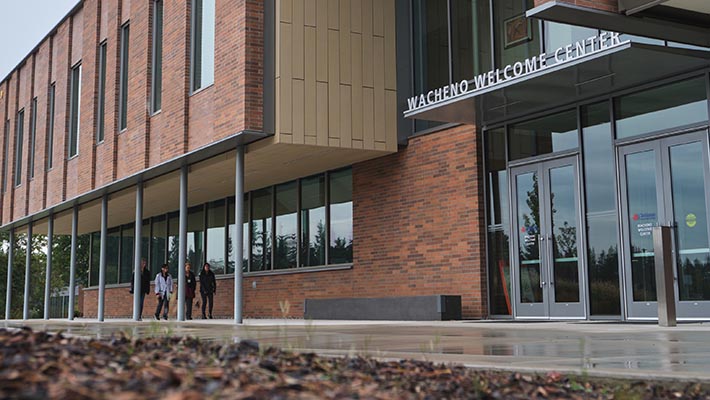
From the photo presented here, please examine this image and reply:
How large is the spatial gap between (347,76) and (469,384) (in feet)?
50.6

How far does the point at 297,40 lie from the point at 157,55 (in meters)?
6.70

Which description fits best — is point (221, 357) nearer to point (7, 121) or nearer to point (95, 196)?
point (95, 196)

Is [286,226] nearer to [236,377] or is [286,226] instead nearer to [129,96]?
[129,96]

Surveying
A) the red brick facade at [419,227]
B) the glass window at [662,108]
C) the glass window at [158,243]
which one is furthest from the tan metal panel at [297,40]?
the glass window at [158,243]

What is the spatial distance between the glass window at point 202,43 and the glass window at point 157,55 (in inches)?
106

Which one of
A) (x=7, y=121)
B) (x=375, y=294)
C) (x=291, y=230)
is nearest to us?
(x=375, y=294)

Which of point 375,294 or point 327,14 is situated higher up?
point 327,14

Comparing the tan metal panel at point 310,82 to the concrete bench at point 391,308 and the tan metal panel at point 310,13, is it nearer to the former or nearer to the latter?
→ the tan metal panel at point 310,13

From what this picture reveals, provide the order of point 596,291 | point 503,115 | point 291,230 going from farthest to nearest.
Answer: point 291,230
point 503,115
point 596,291

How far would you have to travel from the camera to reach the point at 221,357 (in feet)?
15.9

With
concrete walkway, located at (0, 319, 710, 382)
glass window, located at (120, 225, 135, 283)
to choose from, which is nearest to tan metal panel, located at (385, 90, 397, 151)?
concrete walkway, located at (0, 319, 710, 382)

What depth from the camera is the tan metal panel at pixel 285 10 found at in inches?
732

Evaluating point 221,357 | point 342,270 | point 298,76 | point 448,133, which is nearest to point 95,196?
point 342,270

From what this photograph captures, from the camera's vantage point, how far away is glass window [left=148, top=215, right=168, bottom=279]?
3381 centimetres
